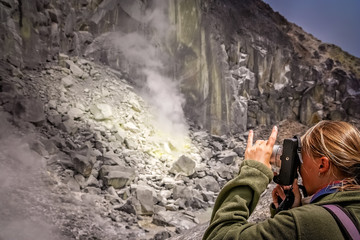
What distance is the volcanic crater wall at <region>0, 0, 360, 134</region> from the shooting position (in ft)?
32.6

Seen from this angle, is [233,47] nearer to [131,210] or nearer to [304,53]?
[304,53]

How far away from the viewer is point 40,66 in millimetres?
9477

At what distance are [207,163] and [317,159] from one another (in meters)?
10.1

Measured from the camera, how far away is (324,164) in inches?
41.8

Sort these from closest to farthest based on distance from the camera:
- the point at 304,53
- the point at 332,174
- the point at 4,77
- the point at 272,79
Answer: the point at 332,174, the point at 4,77, the point at 272,79, the point at 304,53

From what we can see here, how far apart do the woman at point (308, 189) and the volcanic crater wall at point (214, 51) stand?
8969 mm

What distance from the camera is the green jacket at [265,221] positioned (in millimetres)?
850

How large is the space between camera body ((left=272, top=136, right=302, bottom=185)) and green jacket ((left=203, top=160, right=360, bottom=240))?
0.21 ft

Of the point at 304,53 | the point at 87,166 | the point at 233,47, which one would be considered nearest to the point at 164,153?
the point at 87,166

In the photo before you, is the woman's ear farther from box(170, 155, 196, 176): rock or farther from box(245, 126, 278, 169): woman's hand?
box(170, 155, 196, 176): rock

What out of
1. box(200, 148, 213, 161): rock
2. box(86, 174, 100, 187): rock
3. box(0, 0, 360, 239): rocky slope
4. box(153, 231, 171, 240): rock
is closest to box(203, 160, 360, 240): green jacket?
box(0, 0, 360, 239): rocky slope

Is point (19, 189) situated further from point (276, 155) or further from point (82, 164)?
point (276, 155)

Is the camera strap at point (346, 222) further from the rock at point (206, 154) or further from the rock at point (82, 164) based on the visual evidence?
the rock at point (206, 154)

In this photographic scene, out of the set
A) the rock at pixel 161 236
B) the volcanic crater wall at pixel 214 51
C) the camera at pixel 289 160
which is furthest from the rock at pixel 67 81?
the camera at pixel 289 160
